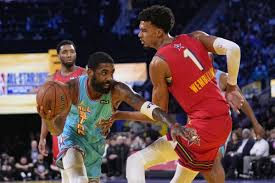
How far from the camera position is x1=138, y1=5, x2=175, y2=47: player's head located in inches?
205

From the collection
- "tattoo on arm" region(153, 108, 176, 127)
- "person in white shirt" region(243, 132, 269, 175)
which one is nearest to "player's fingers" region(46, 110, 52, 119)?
"tattoo on arm" region(153, 108, 176, 127)

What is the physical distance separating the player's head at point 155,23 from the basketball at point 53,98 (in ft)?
2.75

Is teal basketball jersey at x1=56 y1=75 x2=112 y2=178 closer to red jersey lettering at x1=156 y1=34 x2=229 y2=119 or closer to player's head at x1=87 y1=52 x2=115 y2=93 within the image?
player's head at x1=87 y1=52 x2=115 y2=93

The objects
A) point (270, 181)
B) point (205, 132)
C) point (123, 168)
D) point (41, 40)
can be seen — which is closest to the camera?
point (205, 132)

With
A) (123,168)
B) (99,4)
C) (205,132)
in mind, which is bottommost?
(123,168)

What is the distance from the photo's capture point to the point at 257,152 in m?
13.4

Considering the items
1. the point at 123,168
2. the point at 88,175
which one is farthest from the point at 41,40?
the point at 88,175

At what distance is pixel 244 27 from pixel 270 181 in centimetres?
970

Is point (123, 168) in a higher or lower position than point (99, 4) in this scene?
lower

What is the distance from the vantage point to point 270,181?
12398 mm

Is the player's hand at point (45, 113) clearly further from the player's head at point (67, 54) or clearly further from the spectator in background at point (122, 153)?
the spectator in background at point (122, 153)

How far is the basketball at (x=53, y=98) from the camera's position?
211 inches

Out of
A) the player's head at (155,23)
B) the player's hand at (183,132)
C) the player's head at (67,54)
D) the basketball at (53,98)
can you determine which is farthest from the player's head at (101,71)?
the player's head at (67,54)

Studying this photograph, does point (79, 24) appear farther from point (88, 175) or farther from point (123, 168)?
point (88, 175)
